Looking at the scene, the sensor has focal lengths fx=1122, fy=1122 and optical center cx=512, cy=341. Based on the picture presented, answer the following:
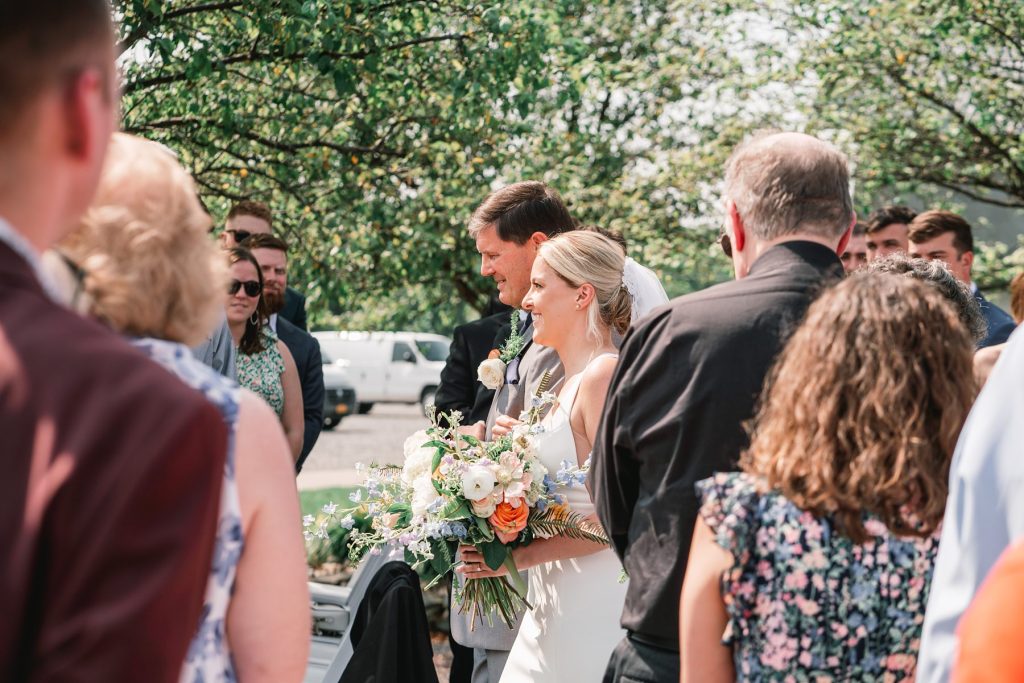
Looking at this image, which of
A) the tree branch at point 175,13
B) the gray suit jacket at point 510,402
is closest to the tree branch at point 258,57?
the tree branch at point 175,13

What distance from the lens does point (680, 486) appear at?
2.51 metres

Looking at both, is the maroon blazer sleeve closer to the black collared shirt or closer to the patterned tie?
the black collared shirt

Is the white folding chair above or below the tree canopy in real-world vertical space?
below

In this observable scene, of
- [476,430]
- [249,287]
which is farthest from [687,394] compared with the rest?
[249,287]

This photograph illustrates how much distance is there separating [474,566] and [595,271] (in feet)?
3.70

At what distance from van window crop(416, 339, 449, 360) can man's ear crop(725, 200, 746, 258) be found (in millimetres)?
26589

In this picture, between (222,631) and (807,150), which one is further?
(807,150)

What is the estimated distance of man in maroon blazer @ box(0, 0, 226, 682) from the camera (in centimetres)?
125

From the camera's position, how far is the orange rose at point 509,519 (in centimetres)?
→ 371

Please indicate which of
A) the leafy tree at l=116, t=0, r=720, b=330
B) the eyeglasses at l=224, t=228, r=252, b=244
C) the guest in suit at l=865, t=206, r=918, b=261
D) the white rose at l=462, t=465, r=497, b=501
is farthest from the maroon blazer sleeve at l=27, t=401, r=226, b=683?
the guest in suit at l=865, t=206, r=918, b=261

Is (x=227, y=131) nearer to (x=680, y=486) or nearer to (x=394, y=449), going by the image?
(x=680, y=486)

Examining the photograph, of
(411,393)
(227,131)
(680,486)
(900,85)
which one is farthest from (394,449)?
(680,486)

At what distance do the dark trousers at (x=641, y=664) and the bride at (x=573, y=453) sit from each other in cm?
105

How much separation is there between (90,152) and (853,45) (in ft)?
30.3
